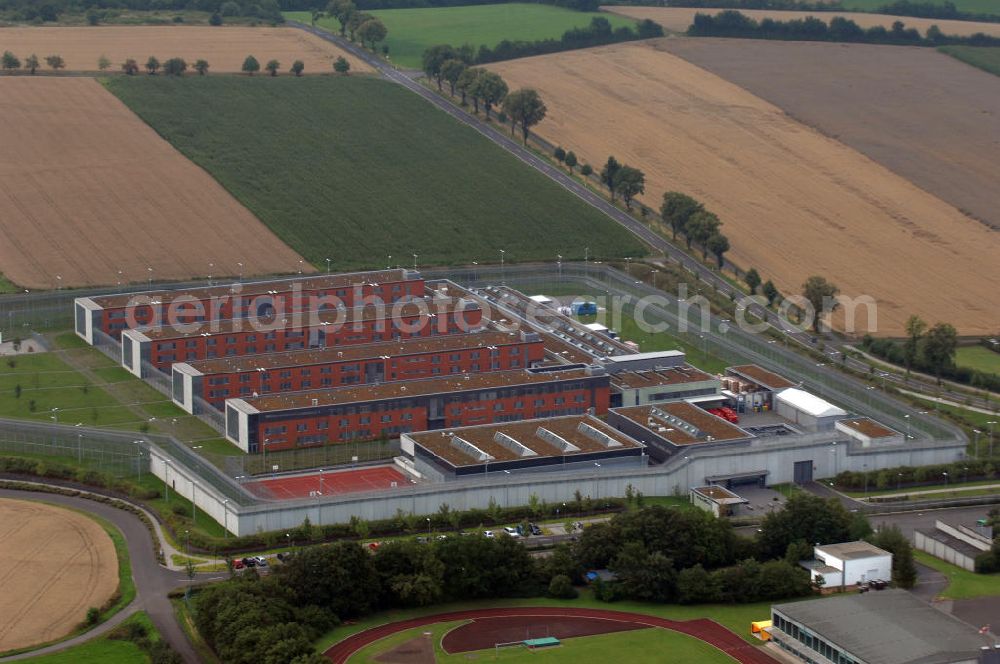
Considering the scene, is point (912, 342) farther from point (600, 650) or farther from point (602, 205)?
point (600, 650)

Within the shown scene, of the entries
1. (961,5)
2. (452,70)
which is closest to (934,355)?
(452,70)

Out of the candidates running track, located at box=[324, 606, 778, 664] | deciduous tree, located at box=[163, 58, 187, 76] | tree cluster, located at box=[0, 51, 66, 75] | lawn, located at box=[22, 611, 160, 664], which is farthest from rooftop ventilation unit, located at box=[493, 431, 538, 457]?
tree cluster, located at box=[0, 51, 66, 75]

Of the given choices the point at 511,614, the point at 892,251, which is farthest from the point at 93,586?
the point at 892,251

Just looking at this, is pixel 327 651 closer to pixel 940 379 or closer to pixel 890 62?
pixel 940 379

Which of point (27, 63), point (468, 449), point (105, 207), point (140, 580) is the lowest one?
point (140, 580)

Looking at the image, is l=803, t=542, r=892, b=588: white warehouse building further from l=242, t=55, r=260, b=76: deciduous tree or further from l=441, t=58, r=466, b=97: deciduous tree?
l=242, t=55, r=260, b=76: deciduous tree
